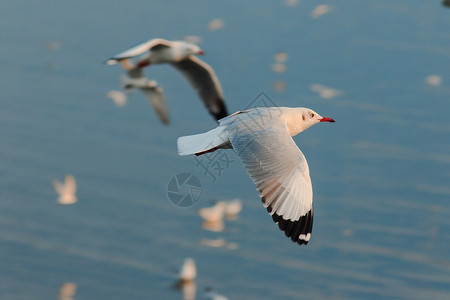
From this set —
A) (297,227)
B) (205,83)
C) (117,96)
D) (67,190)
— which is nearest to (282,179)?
(297,227)

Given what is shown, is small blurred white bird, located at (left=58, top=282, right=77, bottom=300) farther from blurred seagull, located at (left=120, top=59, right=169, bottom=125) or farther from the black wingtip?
the black wingtip

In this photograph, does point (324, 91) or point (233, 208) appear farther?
point (324, 91)

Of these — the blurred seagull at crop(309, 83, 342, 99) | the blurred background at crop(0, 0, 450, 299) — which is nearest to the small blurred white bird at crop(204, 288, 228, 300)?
the blurred background at crop(0, 0, 450, 299)

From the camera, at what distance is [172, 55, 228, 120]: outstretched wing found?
31.5 ft

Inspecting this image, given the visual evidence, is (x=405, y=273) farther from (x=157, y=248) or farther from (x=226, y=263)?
(x=157, y=248)

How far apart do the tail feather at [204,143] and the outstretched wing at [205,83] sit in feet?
12.4

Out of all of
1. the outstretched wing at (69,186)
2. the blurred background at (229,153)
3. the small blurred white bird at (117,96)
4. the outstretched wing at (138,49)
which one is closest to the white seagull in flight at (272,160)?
the outstretched wing at (138,49)

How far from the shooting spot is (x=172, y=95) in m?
13.2

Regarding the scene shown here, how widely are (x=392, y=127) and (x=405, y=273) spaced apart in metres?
2.94

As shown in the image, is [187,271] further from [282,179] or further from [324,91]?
[282,179]

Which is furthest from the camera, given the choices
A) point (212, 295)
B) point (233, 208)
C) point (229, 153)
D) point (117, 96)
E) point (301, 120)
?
point (117, 96)

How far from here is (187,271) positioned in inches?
407

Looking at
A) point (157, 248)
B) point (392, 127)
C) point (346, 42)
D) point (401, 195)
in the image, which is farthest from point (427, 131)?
point (157, 248)

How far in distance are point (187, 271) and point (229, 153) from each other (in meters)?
2.05
